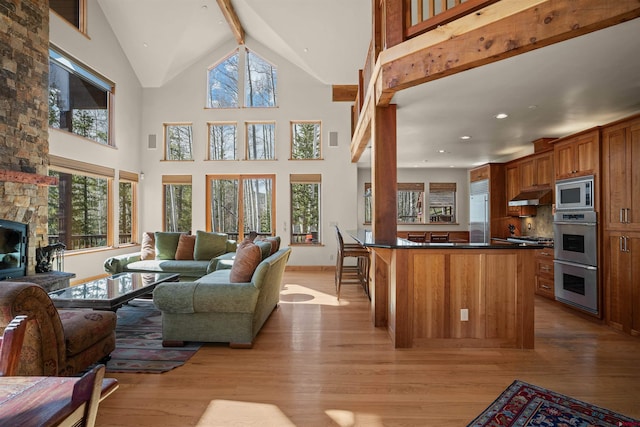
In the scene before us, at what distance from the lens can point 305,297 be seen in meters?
5.24

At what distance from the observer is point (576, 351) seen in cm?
315

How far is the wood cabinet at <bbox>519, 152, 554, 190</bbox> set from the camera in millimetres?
5395

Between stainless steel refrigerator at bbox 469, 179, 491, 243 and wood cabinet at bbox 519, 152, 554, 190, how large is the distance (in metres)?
0.91

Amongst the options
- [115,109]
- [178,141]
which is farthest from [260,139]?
[115,109]

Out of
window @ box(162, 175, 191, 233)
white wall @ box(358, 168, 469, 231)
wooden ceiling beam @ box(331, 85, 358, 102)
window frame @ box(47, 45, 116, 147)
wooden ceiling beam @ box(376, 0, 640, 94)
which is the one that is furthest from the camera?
white wall @ box(358, 168, 469, 231)

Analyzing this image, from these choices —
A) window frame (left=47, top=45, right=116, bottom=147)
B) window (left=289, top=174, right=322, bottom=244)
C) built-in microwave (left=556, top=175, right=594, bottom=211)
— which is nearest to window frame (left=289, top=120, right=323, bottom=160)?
window (left=289, top=174, right=322, bottom=244)

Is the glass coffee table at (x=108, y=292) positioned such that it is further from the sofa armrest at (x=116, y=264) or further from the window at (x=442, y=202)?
the window at (x=442, y=202)

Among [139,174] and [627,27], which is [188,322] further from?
[139,174]

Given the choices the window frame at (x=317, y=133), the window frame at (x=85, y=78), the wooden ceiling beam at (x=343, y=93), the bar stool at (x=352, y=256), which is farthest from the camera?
the window frame at (x=317, y=133)

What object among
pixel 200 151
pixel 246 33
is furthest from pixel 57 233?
pixel 246 33

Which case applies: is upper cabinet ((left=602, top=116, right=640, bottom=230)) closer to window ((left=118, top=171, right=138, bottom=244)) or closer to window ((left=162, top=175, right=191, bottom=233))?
window ((left=162, top=175, right=191, bottom=233))

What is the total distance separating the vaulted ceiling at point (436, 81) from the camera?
263cm

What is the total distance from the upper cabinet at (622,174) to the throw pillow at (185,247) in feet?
19.6

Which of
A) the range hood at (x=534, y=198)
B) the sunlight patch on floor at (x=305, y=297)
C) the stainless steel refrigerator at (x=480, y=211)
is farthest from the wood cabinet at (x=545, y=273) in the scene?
the sunlight patch on floor at (x=305, y=297)
